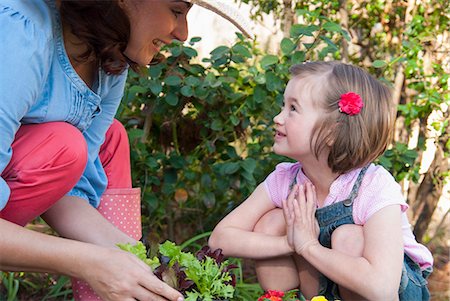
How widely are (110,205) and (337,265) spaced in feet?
2.58

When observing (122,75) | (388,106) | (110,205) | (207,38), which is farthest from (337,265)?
(207,38)

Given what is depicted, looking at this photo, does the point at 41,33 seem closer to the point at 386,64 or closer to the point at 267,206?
the point at 267,206

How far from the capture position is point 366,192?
7.57ft

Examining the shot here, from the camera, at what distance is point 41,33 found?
1947 mm

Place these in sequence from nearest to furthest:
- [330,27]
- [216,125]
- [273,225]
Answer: [273,225]
[330,27]
[216,125]

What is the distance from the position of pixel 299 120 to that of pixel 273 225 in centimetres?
36

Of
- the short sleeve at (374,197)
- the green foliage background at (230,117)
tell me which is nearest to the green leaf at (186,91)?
the green foliage background at (230,117)

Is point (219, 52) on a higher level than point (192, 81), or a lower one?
higher

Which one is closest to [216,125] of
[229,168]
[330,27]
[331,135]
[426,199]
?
[229,168]

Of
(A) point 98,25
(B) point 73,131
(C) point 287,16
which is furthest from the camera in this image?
(C) point 287,16

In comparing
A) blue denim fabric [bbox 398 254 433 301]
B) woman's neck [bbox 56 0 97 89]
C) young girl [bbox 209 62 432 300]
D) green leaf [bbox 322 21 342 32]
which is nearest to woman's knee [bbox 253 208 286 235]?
young girl [bbox 209 62 432 300]

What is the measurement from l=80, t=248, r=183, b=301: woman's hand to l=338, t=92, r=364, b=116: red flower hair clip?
827mm

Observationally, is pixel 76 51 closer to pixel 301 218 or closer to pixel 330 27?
pixel 301 218

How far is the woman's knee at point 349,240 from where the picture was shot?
2.26 m
